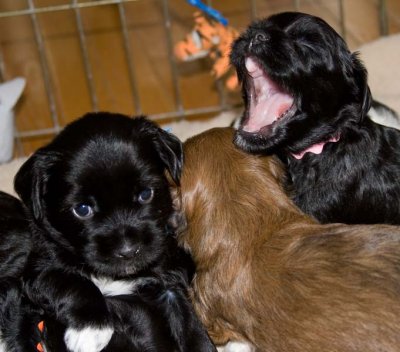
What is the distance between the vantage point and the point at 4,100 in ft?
11.9

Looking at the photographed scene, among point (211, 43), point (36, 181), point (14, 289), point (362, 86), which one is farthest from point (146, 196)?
point (211, 43)

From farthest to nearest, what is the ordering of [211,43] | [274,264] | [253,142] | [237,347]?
1. [211,43]
2. [237,347]
3. [253,142]
4. [274,264]

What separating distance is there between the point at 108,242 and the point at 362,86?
40.5 inches

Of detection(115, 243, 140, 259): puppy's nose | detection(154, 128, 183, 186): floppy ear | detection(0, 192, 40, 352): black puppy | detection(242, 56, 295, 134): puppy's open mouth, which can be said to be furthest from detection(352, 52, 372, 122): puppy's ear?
detection(0, 192, 40, 352): black puppy

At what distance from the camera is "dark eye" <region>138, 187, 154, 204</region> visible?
2.33m

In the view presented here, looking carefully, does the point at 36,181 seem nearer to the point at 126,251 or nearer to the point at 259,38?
the point at 126,251

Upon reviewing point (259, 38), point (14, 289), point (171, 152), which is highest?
point (259, 38)

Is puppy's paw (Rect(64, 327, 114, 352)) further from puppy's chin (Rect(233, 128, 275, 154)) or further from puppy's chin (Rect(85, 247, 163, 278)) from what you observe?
puppy's chin (Rect(233, 128, 275, 154))

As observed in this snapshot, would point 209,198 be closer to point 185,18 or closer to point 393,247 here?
point 393,247

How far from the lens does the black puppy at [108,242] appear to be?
2268mm

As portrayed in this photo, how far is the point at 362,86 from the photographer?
2.62 metres

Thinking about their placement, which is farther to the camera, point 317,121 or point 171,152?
point 317,121

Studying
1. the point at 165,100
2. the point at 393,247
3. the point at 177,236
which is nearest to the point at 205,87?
the point at 165,100

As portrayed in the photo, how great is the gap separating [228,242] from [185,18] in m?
3.34
